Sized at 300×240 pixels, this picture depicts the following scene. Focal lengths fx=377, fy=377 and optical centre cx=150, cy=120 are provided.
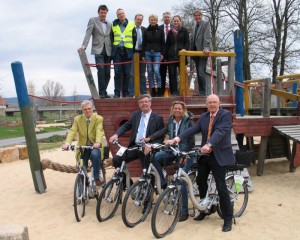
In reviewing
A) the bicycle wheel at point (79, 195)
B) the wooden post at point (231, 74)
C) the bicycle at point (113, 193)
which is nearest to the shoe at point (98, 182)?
the bicycle wheel at point (79, 195)

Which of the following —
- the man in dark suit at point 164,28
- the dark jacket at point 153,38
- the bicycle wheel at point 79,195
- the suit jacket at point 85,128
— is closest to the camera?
the bicycle wheel at point 79,195

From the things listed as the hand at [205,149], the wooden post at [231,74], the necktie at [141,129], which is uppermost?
the wooden post at [231,74]

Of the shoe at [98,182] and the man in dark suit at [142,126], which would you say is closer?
the man in dark suit at [142,126]

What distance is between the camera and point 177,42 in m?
6.61

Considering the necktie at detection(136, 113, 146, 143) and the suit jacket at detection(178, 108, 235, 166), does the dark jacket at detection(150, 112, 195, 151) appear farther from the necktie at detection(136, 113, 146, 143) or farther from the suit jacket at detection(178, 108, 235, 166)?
the suit jacket at detection(178, 108, 235, 166)

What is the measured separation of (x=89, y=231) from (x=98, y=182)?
981mm

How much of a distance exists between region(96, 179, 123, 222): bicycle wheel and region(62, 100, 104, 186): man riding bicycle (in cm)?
56

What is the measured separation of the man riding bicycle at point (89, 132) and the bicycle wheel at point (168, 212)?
137cm

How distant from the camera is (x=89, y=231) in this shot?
4.78m

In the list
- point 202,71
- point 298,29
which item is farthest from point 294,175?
point 298,29

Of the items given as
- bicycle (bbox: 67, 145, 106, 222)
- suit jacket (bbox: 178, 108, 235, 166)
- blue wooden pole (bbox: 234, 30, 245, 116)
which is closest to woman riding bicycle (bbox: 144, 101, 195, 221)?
suit jacket (bbox: 178, 108, 235, 166)

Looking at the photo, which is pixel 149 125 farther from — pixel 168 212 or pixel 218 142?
pixel 168 212

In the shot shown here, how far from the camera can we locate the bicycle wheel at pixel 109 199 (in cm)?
488

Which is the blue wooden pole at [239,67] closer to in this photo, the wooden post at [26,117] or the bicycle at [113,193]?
the bicycle at [113,193]
